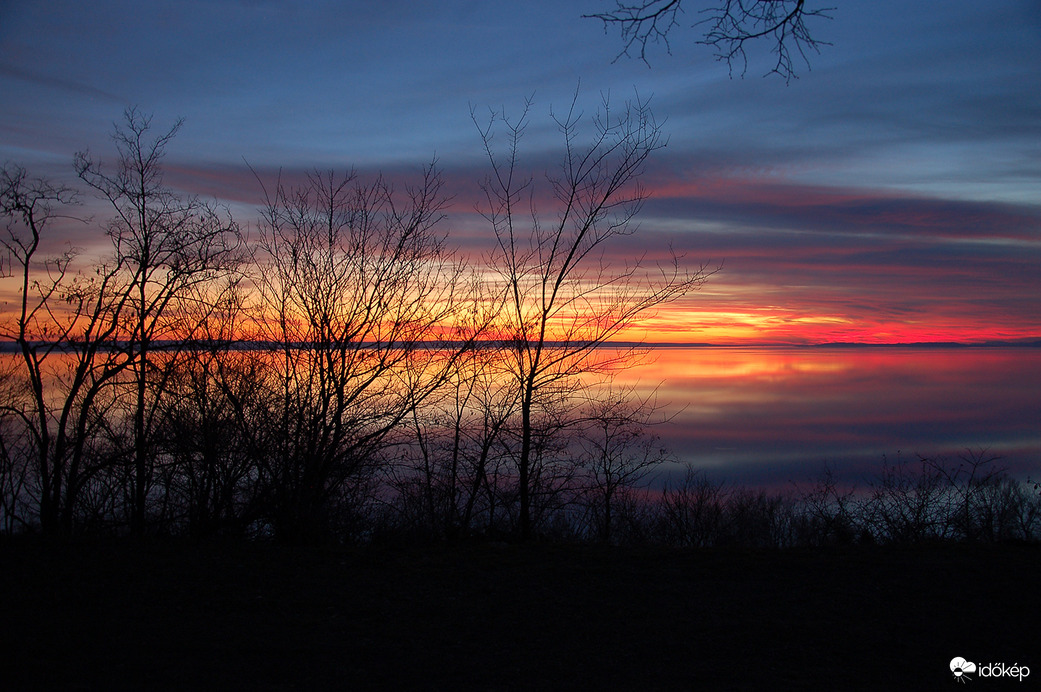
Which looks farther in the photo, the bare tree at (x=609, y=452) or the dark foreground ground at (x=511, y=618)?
the bare tree at (x=609, y=452)

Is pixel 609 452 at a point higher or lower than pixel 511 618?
higher

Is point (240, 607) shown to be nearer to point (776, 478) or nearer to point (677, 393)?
point (776, 478)

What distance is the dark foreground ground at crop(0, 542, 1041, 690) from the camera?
Answer: 13.2 feet

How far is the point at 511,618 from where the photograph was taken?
494cm

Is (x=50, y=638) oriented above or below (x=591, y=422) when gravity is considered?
below

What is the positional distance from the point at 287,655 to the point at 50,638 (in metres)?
1.48

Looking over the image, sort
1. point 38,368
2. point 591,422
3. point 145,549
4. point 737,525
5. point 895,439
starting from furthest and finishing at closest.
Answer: point 895,439 < point 737,525 < point 591,422 < point 38,368 < point 145,549

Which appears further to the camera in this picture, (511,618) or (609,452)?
(609,452)

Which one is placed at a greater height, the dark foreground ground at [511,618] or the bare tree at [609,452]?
the bare tree at [609,452]

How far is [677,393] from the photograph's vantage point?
30.8 metres

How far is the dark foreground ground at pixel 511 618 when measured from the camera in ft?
13.2

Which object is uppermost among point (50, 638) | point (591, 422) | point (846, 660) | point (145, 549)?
point (591, 422)

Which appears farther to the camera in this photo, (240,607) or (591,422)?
(591,422)

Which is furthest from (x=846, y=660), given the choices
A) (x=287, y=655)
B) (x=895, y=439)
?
(x=895, y=439)
